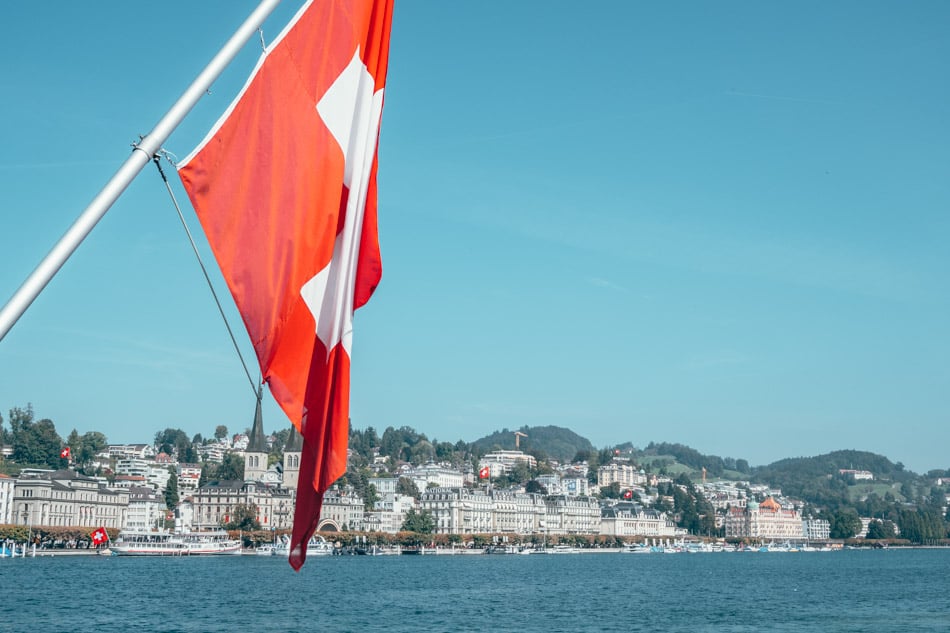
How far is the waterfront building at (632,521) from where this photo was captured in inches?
7131

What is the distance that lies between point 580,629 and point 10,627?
19.2 metres

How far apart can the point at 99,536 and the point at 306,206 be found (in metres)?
113

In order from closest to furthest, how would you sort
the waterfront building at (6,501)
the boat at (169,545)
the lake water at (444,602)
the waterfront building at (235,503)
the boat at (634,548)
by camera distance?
the lake water at (444,602) → the boat at (169,545) → the waterfront building at (6,501) → the waterfront building at (235,503) → the boat at (634,548)

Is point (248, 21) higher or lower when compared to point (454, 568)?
higher

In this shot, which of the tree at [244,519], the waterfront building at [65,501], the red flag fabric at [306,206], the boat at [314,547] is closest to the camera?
the red flag fabric at [306,206]

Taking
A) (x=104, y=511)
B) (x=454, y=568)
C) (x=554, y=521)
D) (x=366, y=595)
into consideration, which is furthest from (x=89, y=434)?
(x=366, y=595)

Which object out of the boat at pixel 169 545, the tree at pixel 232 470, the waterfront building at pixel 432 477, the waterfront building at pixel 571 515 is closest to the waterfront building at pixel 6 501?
the boat at pixel 169 545

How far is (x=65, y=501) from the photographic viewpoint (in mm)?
115938

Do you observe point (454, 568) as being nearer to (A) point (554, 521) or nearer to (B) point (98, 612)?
(B) point (98, 612)

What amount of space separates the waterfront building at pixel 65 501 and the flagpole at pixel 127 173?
11635 centimetres

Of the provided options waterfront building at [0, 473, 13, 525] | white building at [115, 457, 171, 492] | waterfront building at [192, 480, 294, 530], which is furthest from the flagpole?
white building at [115, 457, 171, 492]

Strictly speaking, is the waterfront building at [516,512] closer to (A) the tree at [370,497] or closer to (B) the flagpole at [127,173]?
(A) the tree at [370,497]

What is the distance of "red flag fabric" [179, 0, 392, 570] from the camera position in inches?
178

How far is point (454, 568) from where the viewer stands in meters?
90.9
